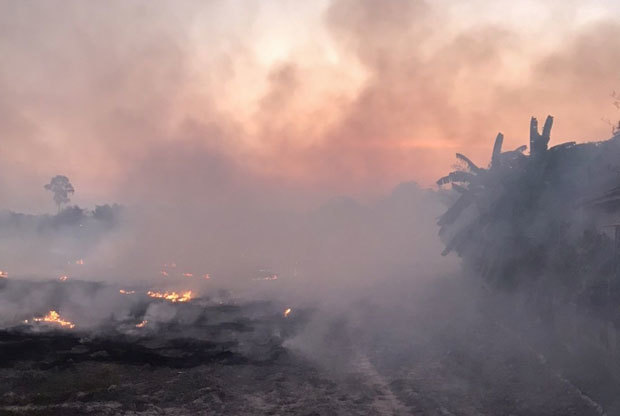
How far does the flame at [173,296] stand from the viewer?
1668 inches

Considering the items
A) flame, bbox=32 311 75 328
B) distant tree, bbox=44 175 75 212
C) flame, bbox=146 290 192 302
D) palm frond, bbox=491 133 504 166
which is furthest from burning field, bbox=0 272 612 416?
distant tree, bbox=44 175 75 212

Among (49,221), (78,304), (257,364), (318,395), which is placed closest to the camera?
(318,395)

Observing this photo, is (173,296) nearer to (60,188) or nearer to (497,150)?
(497,150)

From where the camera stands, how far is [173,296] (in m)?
44.0

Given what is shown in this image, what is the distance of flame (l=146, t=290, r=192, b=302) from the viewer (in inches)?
1668

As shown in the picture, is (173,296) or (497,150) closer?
(497,150)

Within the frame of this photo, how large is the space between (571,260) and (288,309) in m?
24.3

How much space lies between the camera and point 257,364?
72.9 feet

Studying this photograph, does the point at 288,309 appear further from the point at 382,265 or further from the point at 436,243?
the point at 436,243

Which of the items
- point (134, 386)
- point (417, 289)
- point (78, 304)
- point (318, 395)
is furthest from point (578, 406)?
point (78, 304)

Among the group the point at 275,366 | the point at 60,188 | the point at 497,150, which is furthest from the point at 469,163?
the point at 60,188

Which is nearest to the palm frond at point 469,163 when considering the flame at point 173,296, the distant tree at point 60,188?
the flame at point 173,296

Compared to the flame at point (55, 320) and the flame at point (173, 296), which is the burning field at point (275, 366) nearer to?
the flame at point (55, 320)

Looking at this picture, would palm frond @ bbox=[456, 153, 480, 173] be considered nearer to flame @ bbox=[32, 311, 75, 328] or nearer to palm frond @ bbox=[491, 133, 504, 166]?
palm frond @ bbox=[491, 133, 504, 166]
